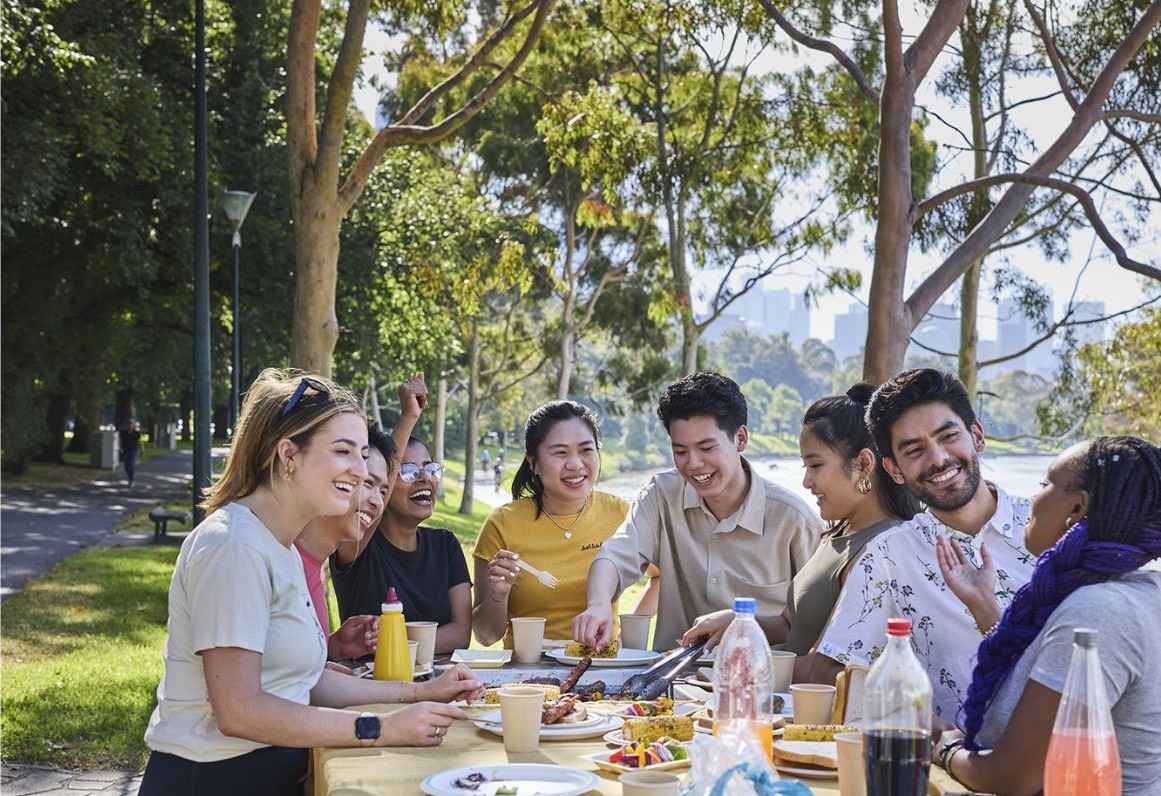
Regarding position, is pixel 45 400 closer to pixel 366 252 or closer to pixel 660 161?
pixel 366 252

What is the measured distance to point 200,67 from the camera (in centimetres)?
1188

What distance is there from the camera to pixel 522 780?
8.92 feet

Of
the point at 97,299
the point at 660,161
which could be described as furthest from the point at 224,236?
the point at 660,161

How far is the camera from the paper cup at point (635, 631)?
440 cm

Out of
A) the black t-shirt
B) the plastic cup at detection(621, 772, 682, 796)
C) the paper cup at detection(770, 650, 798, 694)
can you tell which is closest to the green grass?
the black t-shirt

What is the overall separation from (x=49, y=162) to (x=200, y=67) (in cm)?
657

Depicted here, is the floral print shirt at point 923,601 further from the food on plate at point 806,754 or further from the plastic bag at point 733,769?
the plastic bag at point 733,769

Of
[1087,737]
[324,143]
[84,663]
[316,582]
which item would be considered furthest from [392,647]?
[84,663]

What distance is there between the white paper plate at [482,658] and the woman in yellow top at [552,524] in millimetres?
623

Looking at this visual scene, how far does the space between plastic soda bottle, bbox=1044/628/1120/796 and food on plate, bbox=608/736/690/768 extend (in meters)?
0.99

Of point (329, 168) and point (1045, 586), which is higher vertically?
point (329, 168)

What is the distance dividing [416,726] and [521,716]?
0.29m

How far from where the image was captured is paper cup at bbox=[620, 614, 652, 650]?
440 centimetres

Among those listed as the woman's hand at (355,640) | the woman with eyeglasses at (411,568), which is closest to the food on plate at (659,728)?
the woman's hand at (355,640)
